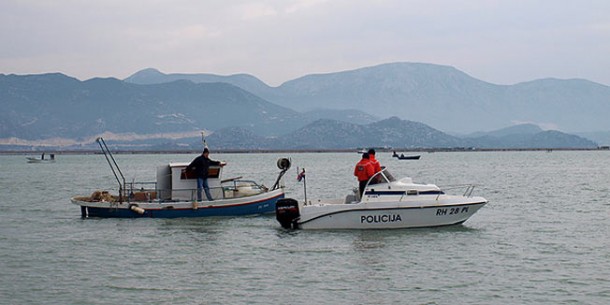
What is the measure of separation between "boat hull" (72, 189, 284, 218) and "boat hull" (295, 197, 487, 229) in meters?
6.28

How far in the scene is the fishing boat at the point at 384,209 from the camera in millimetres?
32844

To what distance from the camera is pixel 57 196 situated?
64750 millimetres

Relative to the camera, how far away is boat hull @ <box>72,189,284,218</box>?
38.8 metres

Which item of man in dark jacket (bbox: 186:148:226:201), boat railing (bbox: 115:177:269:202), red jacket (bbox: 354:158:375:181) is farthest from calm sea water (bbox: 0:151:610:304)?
red jacket (bbox: 354:158:375:181)

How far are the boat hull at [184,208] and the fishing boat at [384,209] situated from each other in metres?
5.74

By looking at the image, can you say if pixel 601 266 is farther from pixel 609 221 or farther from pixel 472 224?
pixel 609 221

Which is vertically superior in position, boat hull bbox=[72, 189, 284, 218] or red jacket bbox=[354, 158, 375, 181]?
red jacket bbox=[354, 158, 375, 181]

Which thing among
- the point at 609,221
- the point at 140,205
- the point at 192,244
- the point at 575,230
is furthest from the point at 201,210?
the point at 609,221

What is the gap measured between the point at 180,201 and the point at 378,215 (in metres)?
10.2

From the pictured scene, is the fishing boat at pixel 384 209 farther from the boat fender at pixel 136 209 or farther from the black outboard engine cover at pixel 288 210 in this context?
the boat fender at pixel 136 209

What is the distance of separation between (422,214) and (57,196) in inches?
1520

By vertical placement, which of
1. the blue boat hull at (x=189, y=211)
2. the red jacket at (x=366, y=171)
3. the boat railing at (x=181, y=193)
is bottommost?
the blue boat hull at (x=189, y=211)

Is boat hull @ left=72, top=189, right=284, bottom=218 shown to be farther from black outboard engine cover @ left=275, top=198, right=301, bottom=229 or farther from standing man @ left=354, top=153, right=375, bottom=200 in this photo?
standing man @ left=354, top=153, right=375, bottom=200

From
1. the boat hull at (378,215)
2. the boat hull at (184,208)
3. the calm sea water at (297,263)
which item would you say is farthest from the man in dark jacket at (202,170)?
the boat hull at (378,215)
